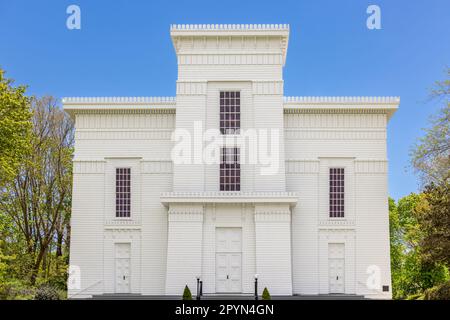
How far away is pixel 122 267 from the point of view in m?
36.2

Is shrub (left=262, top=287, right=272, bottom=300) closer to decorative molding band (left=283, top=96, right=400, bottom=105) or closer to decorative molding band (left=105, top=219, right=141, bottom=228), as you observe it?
decorative molding band (left=105, top=219, right=141, bottom=228)

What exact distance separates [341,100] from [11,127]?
17330 millimetres

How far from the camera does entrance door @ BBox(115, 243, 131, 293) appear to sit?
36031 mm

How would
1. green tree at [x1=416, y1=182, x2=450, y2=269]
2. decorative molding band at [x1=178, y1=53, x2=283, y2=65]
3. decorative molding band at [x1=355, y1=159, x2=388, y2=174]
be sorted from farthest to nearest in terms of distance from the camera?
1. decorative molding band at [x1=178, y1=53, x2=283, y2=65]
2. decorative molding band at [x1=355, y1=159, x2=388, y2=174]
3. green tree at [x1=416, y1=182, x2=450, y2=269]

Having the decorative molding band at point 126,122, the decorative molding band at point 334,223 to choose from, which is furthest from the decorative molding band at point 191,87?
the decorative molding band at point 334,223

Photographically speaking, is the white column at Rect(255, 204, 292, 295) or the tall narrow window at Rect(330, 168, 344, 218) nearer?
the white column at Rect(255, 204, 292, 295)

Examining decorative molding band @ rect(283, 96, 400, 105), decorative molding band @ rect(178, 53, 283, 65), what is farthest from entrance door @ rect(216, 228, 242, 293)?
decorative molding band @ rect(178, 53, 283, 65)

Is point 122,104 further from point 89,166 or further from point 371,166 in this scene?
point 371,166

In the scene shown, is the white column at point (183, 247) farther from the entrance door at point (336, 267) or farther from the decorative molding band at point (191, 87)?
the entrance door at point (336, 267)

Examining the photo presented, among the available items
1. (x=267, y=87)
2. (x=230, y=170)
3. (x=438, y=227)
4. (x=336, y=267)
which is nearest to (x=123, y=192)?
(x=230, y=170)

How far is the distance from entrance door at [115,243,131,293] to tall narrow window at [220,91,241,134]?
327 inches

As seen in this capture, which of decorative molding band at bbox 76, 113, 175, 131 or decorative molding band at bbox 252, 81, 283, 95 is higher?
decorative molding band at bbox 252, 81, 283, 95
